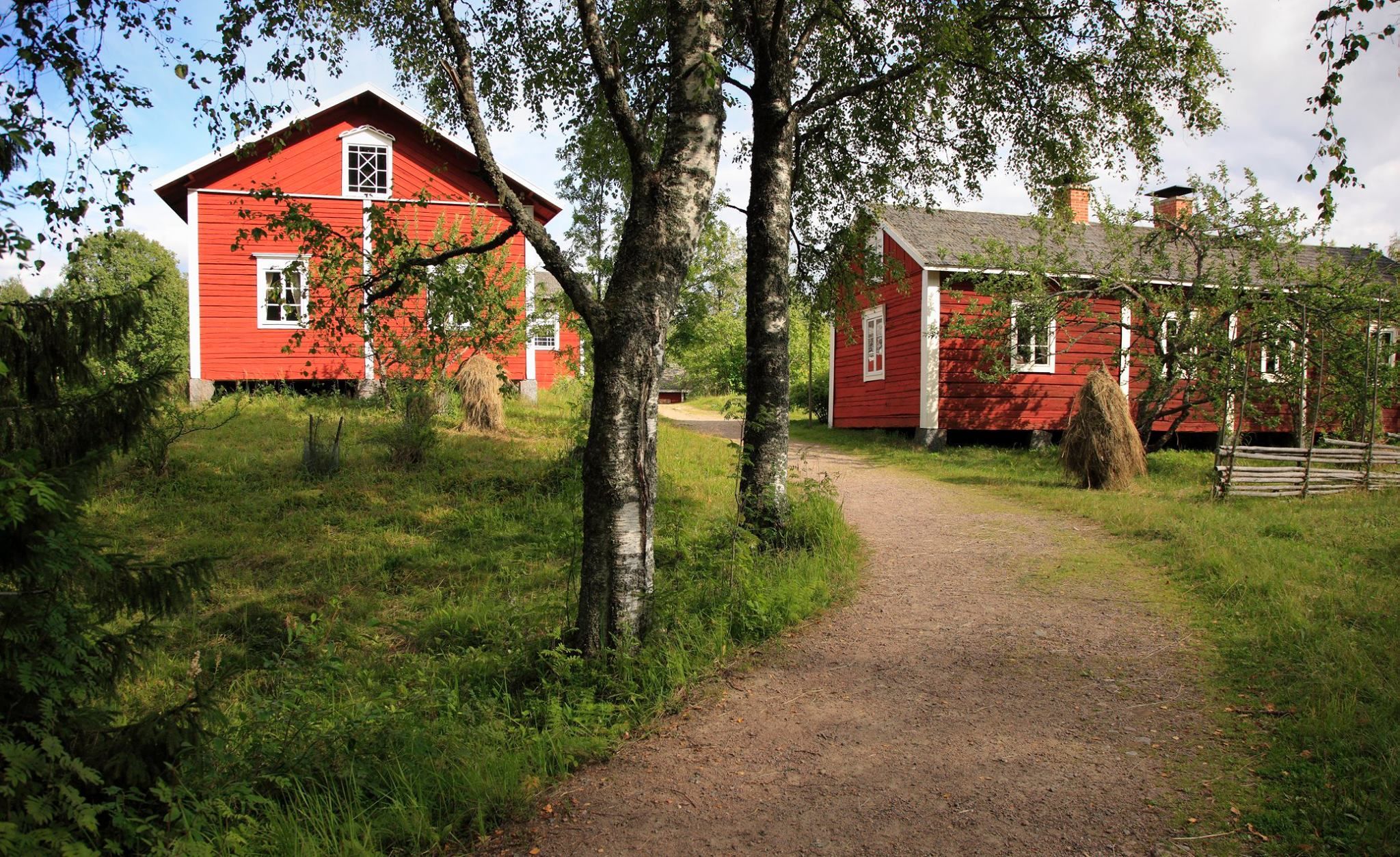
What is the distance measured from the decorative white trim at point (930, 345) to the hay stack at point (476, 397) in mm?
8868

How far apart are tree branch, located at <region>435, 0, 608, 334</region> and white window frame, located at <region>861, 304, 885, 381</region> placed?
15.6m

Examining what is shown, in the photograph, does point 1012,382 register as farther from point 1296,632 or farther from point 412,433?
point 1296,632

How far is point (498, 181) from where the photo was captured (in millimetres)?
4691

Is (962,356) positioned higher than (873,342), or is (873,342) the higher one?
(873,342)

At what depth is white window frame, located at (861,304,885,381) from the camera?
64.6 ft

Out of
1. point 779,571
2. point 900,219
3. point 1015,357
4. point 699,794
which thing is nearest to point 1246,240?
point 1015,357

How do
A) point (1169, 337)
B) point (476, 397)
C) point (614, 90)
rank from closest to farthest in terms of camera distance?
point (614, 90), point (476, 397), point (1169, 337)

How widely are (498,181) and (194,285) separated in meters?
16.4

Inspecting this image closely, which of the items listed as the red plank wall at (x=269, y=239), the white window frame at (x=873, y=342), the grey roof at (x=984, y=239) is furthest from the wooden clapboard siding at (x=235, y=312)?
the grey roof at (x=984, y=239)

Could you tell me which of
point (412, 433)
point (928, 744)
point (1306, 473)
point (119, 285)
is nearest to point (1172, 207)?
point (1306, 473)

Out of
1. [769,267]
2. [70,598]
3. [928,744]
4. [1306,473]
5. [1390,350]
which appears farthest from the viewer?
[1390,350]

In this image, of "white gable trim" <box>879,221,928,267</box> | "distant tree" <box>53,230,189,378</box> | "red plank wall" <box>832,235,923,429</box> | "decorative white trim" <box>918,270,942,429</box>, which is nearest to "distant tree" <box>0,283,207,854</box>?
"distant tree" <box>53,230,189,378</box>

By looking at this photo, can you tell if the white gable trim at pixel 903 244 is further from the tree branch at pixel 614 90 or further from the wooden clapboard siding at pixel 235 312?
the tree branch at pixel 614 90

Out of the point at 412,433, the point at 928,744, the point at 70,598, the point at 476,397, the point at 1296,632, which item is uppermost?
the point at 476,397
